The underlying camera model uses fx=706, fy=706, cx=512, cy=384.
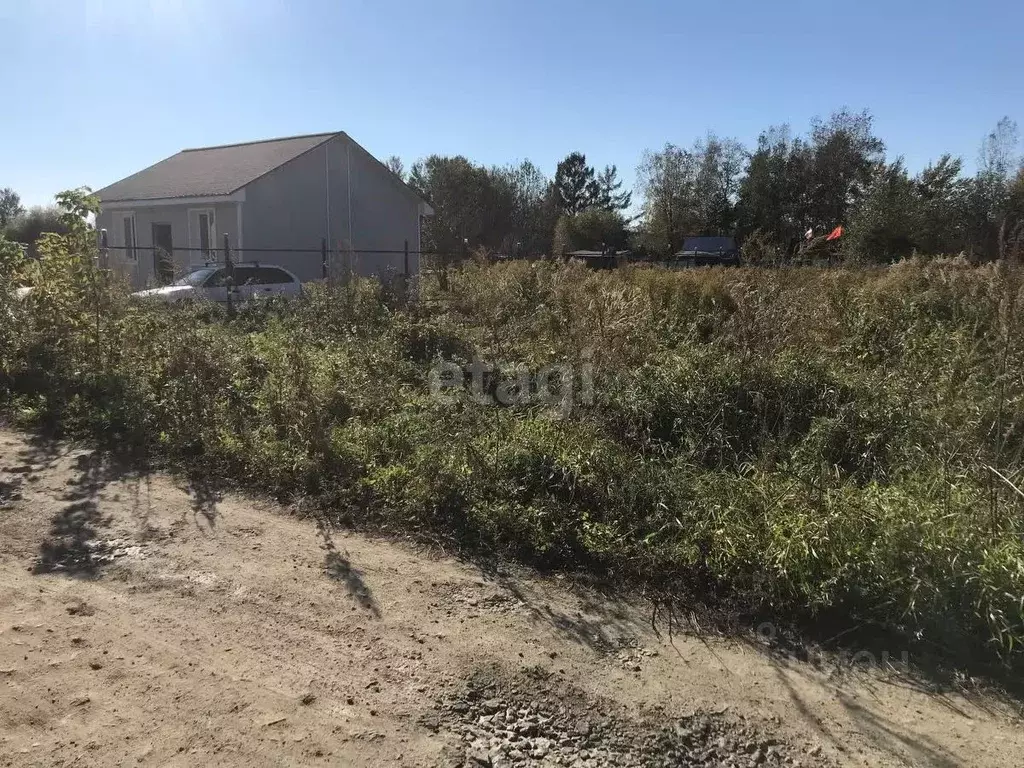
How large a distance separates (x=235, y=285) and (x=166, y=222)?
9.45m

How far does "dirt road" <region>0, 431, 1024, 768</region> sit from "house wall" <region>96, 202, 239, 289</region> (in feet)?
57.5

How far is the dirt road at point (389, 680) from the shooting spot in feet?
9.11

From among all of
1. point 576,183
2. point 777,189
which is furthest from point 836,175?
point 576,183

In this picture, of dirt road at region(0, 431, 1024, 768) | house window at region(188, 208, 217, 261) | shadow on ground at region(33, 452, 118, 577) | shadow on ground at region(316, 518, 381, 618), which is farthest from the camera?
house window at region(188, 208, 217, 261)

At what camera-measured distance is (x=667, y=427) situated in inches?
247

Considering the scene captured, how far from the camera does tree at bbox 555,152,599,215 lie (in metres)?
57.9

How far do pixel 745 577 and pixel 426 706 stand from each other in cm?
199

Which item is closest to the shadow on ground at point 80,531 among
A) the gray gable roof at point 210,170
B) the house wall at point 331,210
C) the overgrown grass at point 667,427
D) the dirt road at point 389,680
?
the dirt road at point 389,680

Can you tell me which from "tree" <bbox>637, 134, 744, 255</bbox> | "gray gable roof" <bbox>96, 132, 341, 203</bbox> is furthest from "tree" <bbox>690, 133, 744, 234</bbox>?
"gray gable roof" <bbox>96, 132, 341, 203</bbox>

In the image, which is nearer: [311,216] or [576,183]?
[311,216]

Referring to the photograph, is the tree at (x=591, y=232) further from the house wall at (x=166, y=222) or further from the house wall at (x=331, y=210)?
the house wall at (x=166, y=222)

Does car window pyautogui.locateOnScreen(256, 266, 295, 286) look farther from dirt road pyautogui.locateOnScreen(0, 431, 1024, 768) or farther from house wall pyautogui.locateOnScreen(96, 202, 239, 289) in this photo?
dirt road pyautogui.locateOnScreen(0, 431, 1024, 768)

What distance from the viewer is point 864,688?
3.23m

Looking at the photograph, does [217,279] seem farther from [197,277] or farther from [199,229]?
[199,229]
